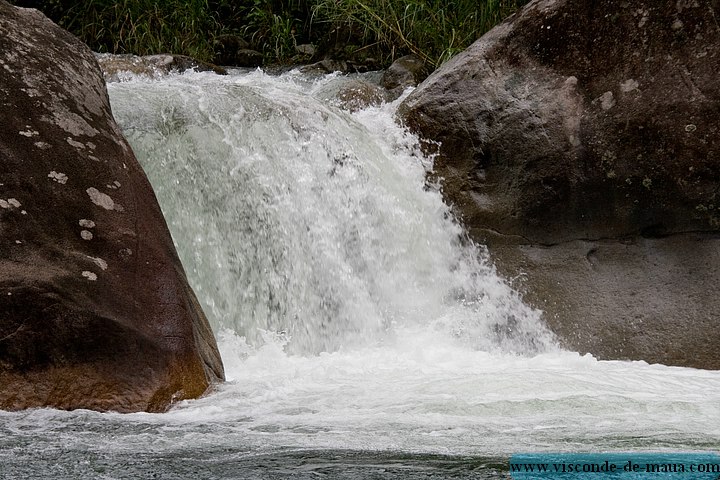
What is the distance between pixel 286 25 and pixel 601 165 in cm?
524

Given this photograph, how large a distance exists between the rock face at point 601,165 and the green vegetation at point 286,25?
2761 mm

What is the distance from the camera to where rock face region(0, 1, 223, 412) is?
3070 millimetres

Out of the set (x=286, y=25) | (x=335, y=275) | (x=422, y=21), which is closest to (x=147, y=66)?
(x=286, y=25)

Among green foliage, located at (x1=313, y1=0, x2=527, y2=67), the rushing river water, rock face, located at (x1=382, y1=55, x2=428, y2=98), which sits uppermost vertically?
green foliage, located at (x1=313, y1=0, x2=527, y2=67)

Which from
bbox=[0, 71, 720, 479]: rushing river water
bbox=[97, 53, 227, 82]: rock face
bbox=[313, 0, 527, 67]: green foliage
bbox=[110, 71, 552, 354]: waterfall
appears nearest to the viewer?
bbox=[0, 71, 720, 479]: rushing river water

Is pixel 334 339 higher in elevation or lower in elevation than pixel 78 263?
lower

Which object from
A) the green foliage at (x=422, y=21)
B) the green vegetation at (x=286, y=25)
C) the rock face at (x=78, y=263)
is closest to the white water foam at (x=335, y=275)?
the rock face at (x=78, y=263)

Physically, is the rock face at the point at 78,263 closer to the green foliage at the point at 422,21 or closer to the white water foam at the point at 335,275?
the white water foam at the point at 335,275

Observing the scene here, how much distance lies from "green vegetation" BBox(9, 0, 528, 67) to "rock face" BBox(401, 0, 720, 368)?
9.06 ft

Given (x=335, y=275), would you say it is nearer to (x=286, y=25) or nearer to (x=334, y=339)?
(x=334, y=339)

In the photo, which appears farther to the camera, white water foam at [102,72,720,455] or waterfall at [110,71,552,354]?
waterfall at [110,71,552,354]

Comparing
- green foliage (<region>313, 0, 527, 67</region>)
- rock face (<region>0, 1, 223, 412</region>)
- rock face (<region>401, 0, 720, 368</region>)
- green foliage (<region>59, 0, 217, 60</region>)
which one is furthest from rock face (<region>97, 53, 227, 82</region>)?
rock face (<region>0, 1, 223, 412</region>)

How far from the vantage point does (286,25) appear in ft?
32.1

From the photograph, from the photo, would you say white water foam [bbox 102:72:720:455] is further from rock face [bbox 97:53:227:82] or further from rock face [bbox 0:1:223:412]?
rock face [bbox 97:53:227:82]
